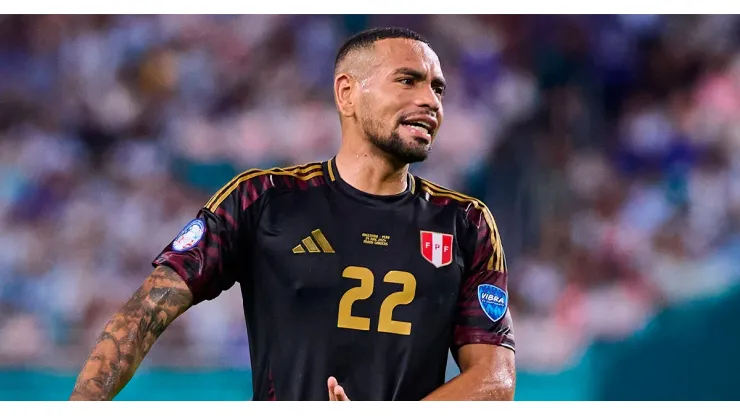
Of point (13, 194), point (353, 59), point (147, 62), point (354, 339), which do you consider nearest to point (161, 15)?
point (147, 62)

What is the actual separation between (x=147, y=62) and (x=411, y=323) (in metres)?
5.10

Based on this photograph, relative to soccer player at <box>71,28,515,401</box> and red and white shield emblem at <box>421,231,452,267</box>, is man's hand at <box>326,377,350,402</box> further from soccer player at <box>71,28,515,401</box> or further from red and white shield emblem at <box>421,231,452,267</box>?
red and white shield emblem at <box>421,231,452,267</box>

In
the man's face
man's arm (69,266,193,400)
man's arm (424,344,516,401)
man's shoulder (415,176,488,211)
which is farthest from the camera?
man's shoulder (415,176,488,211)

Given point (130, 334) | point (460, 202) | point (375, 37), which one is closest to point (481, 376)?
point (460, 202)

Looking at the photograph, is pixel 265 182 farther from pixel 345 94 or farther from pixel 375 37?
pixel 375 37

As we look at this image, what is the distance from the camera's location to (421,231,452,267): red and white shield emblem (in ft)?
9.63

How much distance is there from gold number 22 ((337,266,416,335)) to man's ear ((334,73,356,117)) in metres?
0.62

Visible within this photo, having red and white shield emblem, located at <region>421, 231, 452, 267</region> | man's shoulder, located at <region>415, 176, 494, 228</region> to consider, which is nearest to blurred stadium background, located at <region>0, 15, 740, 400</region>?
man's shoulder, located at <region>415, 176, 494, 228</region>

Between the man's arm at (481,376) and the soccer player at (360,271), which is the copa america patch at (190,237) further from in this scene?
the man's arm at (481,376)

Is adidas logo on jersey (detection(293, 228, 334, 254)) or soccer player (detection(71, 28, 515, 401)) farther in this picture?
adidas logo on jersey (detection(293, 228, 334, 254))

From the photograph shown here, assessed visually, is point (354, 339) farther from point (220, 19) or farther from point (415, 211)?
point (220, 19)

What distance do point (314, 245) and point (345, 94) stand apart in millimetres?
616

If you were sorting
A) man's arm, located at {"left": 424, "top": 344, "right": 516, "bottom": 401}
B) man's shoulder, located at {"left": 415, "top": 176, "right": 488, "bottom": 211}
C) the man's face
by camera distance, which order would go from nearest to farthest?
man's arm, located at {"left": 424, "top": 344, "right": 516, "bottom": 401}, the man's face, man's shoulder, located at {"left": 415, "top": 176, "right": 488, "bottom": 211}

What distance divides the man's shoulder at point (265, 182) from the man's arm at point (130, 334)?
1.02 feet
